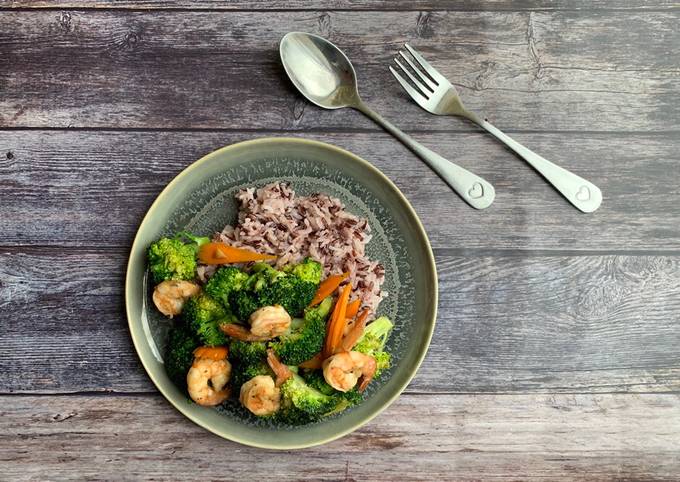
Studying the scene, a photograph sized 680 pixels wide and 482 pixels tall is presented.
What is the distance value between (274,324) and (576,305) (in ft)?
4.12

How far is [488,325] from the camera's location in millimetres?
2430

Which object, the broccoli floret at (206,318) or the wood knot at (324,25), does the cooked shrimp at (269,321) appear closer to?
the broccoli floret at (206,318)

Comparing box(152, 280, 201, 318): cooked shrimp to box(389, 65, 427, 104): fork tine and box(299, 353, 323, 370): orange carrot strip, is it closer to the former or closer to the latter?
box(299, 353, 323, 370): orange carrot strip

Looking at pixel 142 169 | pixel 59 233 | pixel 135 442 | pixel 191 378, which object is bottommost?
pixel 135 442

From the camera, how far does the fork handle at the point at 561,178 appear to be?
95.6 inches

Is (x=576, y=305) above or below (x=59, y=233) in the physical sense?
above

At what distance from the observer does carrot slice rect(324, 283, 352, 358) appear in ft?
6.95

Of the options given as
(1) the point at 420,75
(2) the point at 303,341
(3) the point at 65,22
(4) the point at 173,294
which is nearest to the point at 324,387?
(2) the point at 303,341

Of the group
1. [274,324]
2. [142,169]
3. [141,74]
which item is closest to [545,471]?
[274,324]

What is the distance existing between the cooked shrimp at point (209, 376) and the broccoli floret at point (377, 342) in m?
0.47

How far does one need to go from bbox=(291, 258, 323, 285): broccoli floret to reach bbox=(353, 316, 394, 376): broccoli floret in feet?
0.89

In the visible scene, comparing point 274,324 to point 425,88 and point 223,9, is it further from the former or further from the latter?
point 223,9

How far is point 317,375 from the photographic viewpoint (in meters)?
2.13

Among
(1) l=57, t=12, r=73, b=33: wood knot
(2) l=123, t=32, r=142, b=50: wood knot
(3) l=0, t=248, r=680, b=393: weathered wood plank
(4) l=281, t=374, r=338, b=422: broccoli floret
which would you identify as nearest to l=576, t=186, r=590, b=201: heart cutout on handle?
(3) l=0, t=248, r=680, b=393: weathered wood plank
